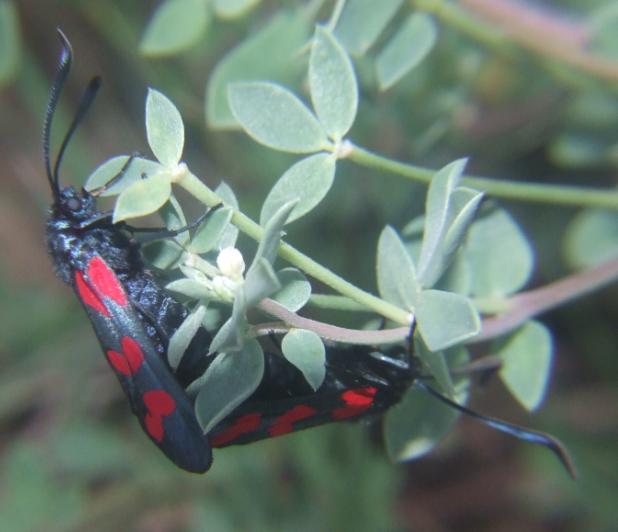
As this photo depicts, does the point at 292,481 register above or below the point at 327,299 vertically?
below

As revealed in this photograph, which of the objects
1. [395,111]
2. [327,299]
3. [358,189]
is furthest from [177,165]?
[358,189]

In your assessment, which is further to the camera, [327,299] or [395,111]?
[395,111]

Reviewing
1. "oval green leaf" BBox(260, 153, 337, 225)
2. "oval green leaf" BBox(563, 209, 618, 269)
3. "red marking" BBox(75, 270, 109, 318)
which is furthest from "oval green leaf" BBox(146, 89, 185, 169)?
"oval green leaf" BBox(563, 209, 618, 269)

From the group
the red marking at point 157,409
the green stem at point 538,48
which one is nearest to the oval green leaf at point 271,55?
the green stem at point 538,48

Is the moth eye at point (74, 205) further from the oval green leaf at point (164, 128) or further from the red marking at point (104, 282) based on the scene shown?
the oval green leaf at point (164, 128)

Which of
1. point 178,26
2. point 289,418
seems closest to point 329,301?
point 289,418

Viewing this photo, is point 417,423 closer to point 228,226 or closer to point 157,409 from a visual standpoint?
point 157,409

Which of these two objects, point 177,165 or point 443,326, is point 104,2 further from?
point 443,326
